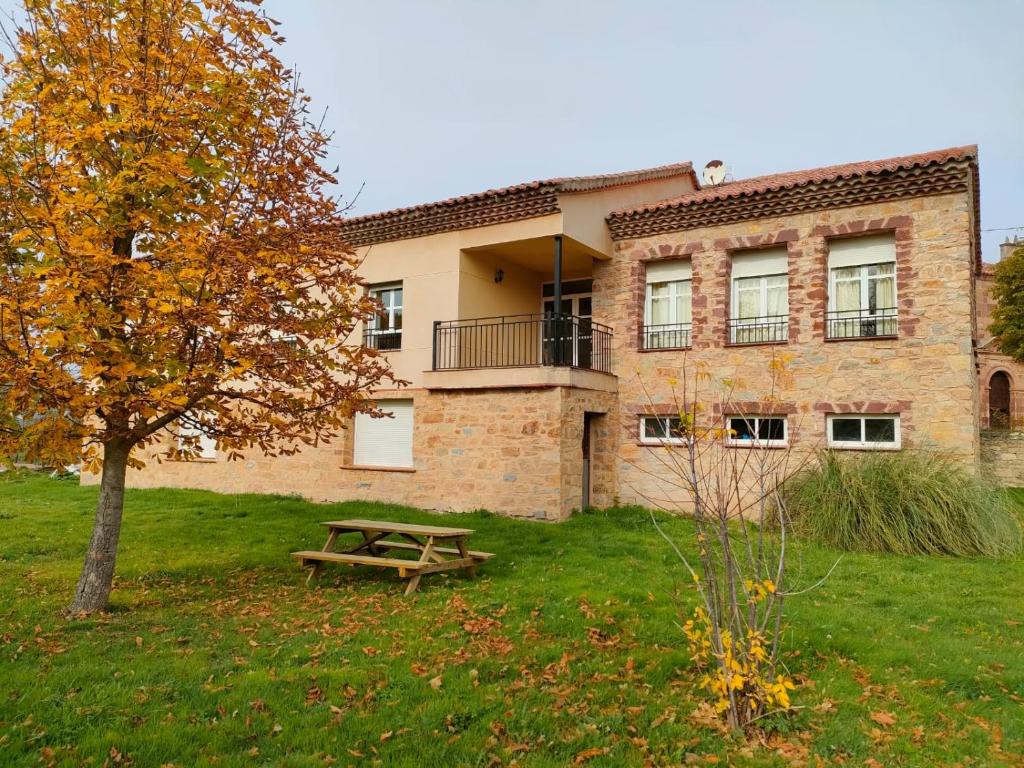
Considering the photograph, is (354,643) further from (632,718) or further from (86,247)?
(86,247)

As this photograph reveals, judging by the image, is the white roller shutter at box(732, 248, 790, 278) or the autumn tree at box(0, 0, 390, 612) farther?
the white roller shutter at box(732, 248, 790, 278)

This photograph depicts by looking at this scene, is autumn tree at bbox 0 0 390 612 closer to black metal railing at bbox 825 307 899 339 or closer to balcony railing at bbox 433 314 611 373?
balcony railing at bbox 433 314 611 373

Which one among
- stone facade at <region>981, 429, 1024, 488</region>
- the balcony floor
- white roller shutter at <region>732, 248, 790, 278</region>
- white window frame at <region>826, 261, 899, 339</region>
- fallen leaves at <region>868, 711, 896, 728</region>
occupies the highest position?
white roller shutter at <region>732, 248, 790, 278</region>

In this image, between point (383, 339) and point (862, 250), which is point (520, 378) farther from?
point (862, 250)

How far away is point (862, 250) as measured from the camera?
11.3m

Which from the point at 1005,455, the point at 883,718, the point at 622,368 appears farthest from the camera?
the point at 1005,455

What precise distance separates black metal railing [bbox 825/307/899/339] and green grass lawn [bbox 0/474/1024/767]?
13.0 feet

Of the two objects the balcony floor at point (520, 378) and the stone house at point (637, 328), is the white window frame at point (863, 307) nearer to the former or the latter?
the stone house at point (637, 328)

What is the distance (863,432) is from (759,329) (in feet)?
7.70

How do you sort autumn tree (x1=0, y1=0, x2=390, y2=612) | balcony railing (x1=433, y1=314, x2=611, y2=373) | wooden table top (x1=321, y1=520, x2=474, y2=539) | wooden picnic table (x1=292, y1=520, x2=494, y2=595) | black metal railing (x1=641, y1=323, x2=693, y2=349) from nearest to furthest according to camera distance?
autumn tree (x1=0, y1=0, x2=390, y2=612), wooden picnic table (x1=292, y1=520, x2=494, y2=595), wooden table top (x1=321, y1=520, x2=474, y2=539), balcony railing (x1=433, y1=314, x2=611, y2=373), black metal railing (x1=641, y1=323, x2=693, y2=349)

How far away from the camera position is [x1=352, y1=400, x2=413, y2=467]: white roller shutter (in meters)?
13.2

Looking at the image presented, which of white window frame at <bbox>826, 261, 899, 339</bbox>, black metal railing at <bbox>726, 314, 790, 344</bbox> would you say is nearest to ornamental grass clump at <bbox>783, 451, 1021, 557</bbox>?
white window frame at <bbox>826, 261, 899, 339</bbox>

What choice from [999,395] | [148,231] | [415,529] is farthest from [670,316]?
[999,395]

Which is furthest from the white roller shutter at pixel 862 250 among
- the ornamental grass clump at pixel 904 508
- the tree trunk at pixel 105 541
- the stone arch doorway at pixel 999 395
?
the stone arch doorway at pixel 999 395
